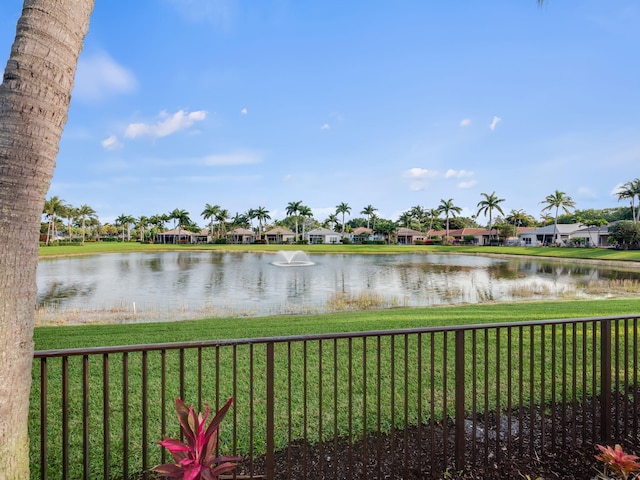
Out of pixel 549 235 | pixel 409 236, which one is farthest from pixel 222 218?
pixel 549 235

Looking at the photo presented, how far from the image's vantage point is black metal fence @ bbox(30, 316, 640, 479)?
215cm

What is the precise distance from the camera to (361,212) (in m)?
83.4

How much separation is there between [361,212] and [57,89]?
3259 inches

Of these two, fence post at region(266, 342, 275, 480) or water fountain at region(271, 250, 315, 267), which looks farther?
water fountain at region(271, 250, 315, 267)

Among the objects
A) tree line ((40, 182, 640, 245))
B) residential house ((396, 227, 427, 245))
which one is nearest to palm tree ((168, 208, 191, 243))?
tree line ((40, 182, 640, 245))

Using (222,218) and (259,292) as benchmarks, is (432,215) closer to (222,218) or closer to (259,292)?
(222,218)

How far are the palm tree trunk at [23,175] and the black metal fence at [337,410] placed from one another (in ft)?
0.98

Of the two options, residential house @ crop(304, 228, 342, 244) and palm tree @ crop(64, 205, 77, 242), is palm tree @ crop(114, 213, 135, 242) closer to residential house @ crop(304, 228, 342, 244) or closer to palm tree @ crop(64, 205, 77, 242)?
palm tree @ crop(64, 205, 77, 242)

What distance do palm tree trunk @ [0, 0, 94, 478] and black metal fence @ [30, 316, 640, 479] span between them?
0.30m

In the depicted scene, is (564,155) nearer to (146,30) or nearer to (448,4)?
(448,4)

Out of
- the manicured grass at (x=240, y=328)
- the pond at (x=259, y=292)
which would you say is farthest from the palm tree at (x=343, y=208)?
the manicured grass at (x=240, y=328)

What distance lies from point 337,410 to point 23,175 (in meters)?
3.03

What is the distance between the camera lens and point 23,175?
1.51 meters

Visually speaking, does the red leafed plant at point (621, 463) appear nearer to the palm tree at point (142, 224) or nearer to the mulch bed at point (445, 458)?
the mulch bed at point (445, 458)
